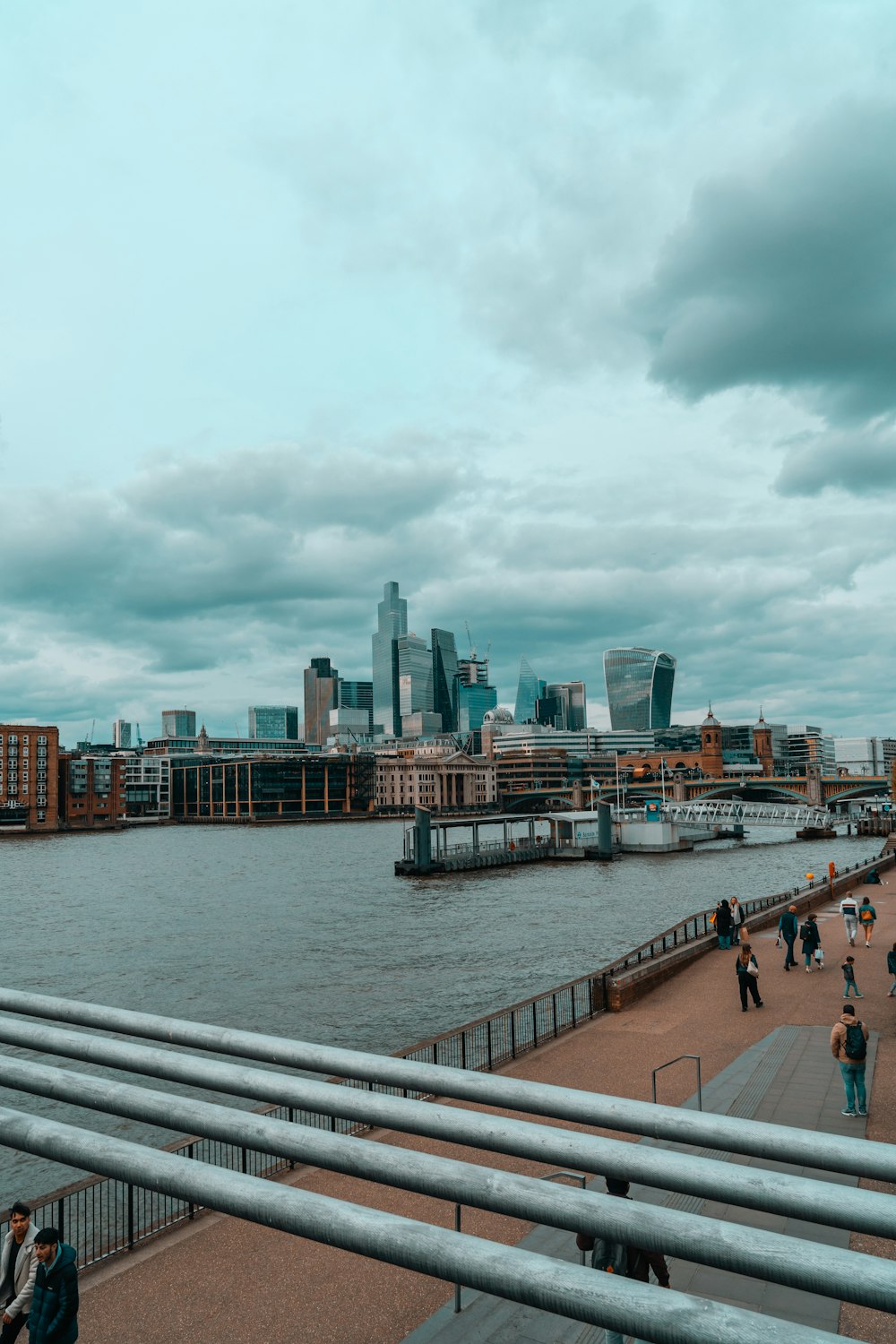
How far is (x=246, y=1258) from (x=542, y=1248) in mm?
3262

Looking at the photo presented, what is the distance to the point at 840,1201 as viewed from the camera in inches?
120

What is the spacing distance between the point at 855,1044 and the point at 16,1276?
10.9m

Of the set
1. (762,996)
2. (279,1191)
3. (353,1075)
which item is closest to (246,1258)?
(353,1075)

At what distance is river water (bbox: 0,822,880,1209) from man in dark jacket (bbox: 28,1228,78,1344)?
1377 centimetres

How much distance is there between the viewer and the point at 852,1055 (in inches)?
527

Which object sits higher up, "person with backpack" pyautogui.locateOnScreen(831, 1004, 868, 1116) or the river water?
"person with backpack" pyautogui.locateOnScreen(831, 1004, 868, 1116)

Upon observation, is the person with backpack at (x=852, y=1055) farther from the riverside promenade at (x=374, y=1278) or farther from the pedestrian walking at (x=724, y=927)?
the pedestrian walking at (x=724, y=927)

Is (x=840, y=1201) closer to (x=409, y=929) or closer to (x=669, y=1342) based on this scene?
(x=669, y=1342)

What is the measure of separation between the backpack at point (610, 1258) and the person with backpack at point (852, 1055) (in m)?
8.71

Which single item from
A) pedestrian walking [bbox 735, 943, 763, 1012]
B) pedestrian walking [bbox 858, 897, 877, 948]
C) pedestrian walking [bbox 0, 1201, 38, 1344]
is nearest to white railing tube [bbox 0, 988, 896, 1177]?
pedestrian walking [bbox 0, 1201, 38, 1344]

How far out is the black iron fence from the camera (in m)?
11.5

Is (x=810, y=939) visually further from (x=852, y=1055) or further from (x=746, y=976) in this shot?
(x=852, y=1055)

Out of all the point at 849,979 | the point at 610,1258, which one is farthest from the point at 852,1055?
the point at 610,1258

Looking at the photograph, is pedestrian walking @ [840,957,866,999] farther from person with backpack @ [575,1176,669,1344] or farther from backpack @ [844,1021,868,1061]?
person with backpack @ [575,1176,669,1344]
